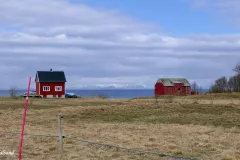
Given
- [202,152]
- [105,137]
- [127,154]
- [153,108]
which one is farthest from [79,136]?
[153,108]

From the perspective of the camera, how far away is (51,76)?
246 feet

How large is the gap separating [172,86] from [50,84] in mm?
29371

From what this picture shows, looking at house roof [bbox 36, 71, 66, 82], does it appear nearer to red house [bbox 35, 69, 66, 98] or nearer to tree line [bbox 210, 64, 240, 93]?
red house [bbox 35, 69, 66, 98]

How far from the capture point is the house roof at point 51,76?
241ft

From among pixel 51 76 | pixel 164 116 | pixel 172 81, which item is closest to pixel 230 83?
pixel 172 81

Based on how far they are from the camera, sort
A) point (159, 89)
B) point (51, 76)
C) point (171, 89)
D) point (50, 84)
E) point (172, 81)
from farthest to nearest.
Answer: point (172, 81), point (159, 89), point (171, 89), point (51, 76), point (50, 84)

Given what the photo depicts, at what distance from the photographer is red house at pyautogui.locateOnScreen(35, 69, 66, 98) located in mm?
72625

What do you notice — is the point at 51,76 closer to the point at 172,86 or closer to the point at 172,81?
the point at 172,86

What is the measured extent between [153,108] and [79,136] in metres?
15.5

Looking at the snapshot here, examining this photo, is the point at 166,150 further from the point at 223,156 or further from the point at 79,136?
the point at 79,136

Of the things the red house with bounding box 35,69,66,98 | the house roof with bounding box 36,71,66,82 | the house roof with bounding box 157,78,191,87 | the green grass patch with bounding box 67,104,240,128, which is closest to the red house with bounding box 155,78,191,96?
the house roof with bounding box 157,78,191,87

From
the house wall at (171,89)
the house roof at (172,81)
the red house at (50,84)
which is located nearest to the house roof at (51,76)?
the red house at (50,84)

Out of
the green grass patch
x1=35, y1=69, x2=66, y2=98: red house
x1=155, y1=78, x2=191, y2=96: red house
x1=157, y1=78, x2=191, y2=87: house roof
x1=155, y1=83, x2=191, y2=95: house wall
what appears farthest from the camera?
x1=157, y1=78, x2=191, y2=87: house roof

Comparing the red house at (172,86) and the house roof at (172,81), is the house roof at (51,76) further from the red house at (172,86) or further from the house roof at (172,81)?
the house roof at (172,81)
